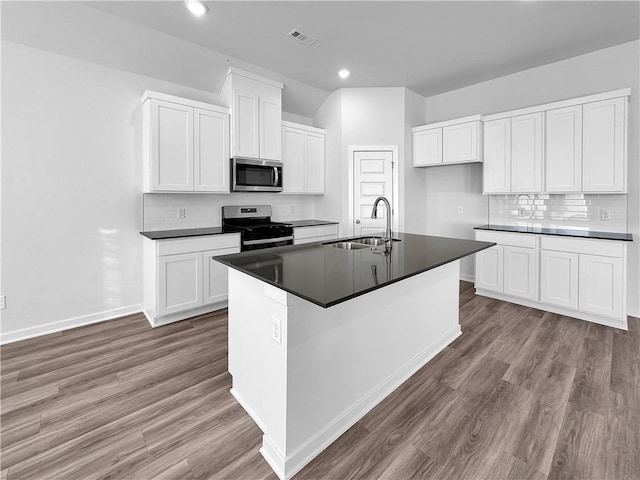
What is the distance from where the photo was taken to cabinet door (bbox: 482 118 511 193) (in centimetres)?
407

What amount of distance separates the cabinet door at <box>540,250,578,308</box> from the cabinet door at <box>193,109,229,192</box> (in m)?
3.93

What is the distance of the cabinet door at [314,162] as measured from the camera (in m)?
4.97

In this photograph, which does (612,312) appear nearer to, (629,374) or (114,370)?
(629,374)

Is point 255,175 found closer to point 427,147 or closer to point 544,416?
point 427,147

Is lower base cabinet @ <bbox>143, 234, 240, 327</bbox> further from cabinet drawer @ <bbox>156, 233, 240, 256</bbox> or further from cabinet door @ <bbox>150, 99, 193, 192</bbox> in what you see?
cabinet door @ <bbox>150, 99, 193, 192</bbox>

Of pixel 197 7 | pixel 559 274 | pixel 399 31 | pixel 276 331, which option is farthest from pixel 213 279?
pixel 559 274

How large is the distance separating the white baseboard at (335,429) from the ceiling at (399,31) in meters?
3.17

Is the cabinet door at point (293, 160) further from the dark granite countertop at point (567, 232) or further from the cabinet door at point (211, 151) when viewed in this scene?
the dark granite countertop at point (567, 232)

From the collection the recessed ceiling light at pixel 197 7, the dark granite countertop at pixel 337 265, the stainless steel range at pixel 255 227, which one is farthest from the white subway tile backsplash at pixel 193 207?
the dark granite countertop at pixel 337 265

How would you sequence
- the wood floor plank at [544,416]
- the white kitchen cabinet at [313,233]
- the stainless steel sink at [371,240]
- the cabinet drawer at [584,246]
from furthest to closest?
1. the white kitchen cabinet at [313,233]
2. the cabinet drawer at [584,246]
3. the stainless steel sink at [371,240]
4. the wood floor plank at [544,416]

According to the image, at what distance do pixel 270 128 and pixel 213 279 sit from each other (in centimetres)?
217

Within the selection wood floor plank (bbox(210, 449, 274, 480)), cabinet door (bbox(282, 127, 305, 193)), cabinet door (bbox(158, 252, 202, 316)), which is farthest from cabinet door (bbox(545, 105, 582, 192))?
cabinet door (bbox(158, 252, 202, 316))

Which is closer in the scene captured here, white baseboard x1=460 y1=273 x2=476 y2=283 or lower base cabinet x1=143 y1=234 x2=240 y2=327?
lower base cabinet x1=143 y1=234 x2=240 y2=327

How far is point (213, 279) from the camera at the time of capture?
3.57 metres
